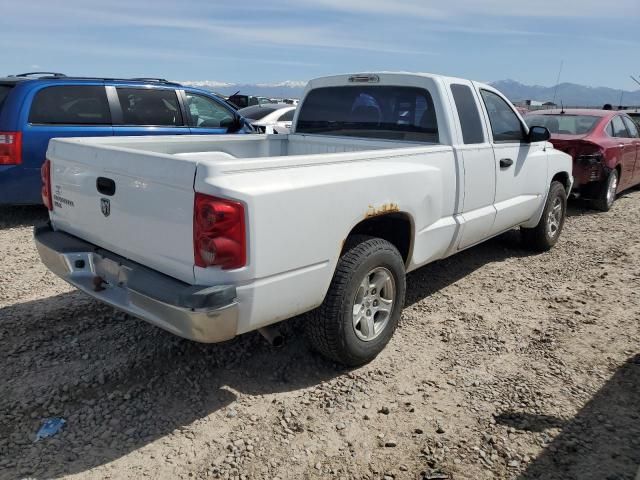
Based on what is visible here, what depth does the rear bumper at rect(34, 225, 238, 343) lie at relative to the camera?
8.29 ft

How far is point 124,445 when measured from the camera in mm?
2721

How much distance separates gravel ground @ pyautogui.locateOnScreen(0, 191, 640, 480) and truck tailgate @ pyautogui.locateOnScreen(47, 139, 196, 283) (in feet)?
2.75

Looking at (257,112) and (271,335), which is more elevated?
(257,112)

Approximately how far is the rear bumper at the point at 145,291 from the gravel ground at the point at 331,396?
0.59 meters

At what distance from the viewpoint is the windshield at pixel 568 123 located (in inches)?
329

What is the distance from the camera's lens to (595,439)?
9.34ft

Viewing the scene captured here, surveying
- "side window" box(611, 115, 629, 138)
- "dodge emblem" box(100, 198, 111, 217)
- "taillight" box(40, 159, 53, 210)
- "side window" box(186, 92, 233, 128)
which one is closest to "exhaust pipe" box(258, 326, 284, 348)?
"dodge emblem" box(100, 198, 111, 217)

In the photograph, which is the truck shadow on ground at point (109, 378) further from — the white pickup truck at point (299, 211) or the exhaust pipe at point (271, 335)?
the white pickup truck at point (299, 211)

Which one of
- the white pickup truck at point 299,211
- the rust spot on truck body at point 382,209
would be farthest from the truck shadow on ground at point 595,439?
the rust spot on truck body at point 382,209

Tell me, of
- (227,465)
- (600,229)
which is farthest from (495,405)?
(600,229)

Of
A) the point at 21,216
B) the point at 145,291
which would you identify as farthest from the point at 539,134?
the point at 21,216

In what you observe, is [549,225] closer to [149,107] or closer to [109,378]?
[109,378]

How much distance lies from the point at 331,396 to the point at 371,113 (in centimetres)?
243

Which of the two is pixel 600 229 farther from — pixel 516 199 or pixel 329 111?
pixel 329 111
